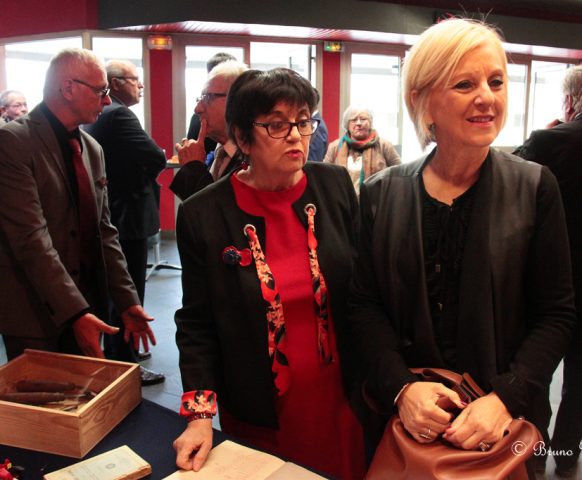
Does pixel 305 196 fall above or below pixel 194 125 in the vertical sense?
below

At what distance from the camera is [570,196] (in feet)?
7.80

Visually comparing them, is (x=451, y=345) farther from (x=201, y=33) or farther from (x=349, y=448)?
(x=201, y=33)

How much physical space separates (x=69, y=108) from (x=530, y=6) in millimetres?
7075

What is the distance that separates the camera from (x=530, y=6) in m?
7.46

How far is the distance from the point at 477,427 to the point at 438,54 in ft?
2.50

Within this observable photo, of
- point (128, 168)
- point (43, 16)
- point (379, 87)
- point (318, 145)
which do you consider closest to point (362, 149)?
point (318, 145)

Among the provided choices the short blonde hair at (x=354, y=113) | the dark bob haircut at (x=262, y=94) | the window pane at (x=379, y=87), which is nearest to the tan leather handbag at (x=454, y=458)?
the dark bob haircut at (x=262, y=94)

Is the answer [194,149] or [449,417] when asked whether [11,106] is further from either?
[449,417]

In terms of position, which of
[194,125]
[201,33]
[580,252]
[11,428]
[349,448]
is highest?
[201,33]

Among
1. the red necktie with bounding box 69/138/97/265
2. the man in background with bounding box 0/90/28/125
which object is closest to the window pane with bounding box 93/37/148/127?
the man in background with bounding box 0/90/28/125

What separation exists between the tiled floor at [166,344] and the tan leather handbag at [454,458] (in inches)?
67.8

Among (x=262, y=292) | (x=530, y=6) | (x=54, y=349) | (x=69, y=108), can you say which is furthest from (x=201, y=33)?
(x=262, y=292)

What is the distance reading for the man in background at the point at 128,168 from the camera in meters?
3.15

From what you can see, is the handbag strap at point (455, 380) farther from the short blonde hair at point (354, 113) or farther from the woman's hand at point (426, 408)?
the short blonde hair at point (354, 113)
